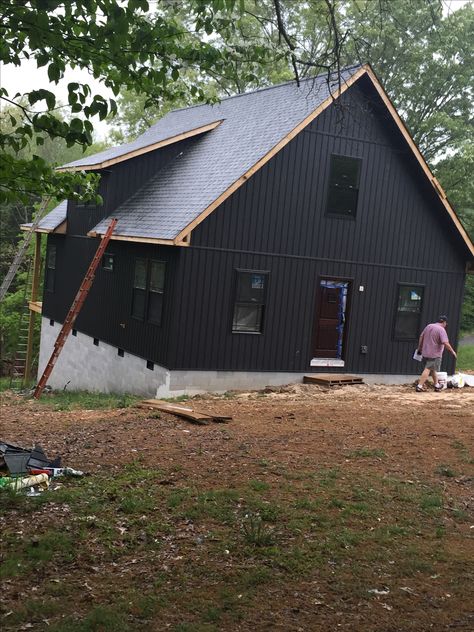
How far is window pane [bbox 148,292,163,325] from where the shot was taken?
1928 cm

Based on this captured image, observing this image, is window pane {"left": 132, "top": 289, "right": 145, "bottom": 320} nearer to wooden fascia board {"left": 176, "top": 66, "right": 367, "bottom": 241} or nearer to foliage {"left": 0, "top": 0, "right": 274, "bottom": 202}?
wooden fascia board {"left": 176, "top": 66, "right": 367, "bottom": 241}

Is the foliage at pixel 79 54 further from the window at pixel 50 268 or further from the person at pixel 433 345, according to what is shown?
the window at pixel 50 268

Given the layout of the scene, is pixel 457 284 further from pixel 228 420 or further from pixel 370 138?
pixel 228 420

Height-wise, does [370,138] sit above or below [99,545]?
above

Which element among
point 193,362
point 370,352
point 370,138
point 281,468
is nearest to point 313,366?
point 370,352

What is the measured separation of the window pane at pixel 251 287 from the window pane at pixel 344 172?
10.6ft

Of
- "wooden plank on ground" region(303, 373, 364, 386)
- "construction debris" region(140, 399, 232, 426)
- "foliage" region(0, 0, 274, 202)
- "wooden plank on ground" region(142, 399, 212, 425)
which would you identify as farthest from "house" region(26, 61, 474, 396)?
"foliage" region(0, 0, 274, 202)

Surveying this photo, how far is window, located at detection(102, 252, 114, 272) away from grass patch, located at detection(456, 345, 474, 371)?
15464mm

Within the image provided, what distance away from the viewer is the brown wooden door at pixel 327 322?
2048 cm

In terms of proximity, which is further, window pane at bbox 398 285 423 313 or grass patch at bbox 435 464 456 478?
window pane at bbox 398 285 423 313

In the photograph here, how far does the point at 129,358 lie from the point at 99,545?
13750mm

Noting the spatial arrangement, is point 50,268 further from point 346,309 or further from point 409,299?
point 409,299

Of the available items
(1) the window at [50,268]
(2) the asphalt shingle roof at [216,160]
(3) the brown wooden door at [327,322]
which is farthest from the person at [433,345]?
(1) the window at [50,268]

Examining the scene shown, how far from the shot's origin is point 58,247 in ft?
89.0
